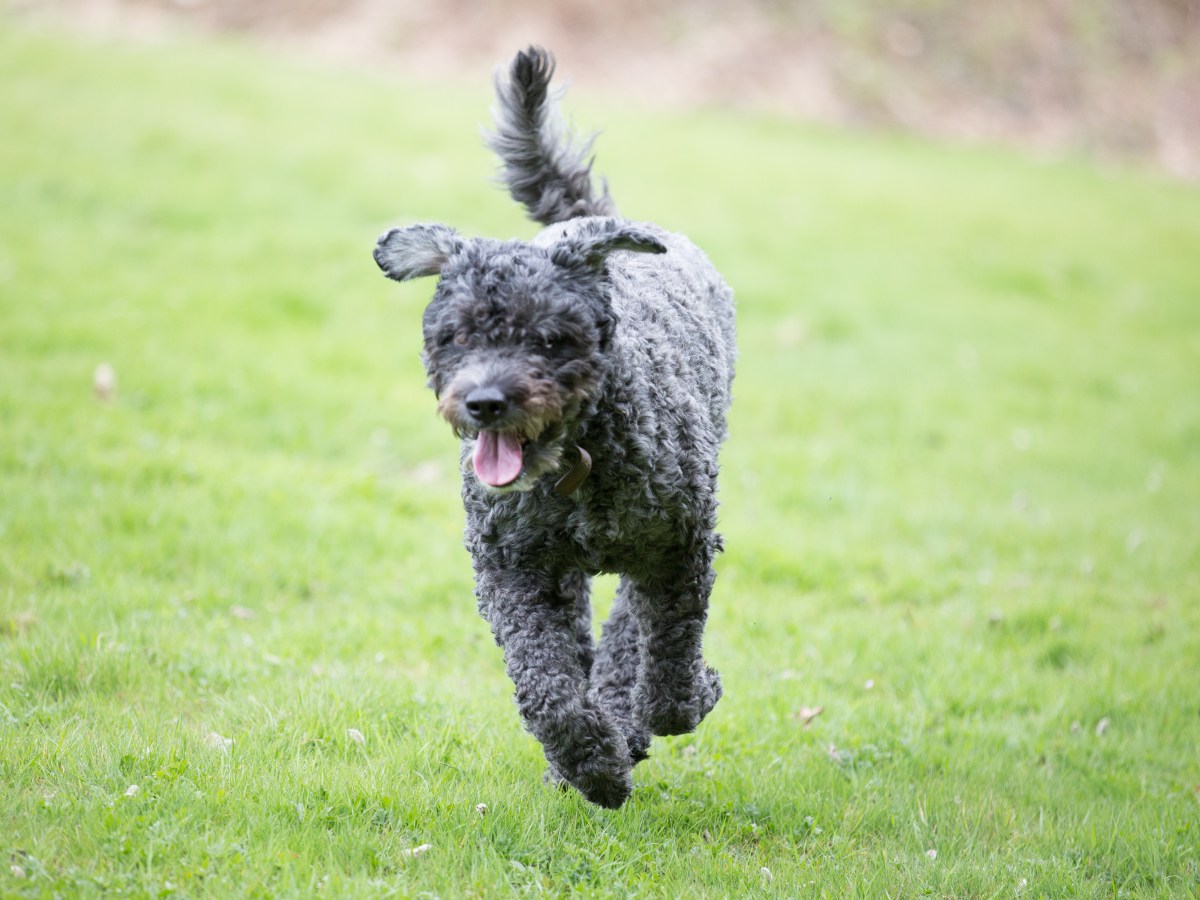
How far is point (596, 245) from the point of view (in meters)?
4.64

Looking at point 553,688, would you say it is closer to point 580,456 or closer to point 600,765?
point 600,765

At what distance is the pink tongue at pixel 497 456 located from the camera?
173 inches

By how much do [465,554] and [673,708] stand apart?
3.31 meters

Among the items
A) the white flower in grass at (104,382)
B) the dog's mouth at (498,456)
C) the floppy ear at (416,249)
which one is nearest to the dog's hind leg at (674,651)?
the dog's mouth at (498,456)

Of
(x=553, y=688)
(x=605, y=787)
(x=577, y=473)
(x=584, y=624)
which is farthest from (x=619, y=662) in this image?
(x=577, y=473)

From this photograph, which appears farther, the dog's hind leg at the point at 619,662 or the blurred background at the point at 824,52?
the blurred background at the point at 824,52

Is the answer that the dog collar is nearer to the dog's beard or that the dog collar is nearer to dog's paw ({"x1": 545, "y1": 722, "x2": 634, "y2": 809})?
the dog's beard

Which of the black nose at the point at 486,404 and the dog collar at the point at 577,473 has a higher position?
the black nose at the point at 486,404

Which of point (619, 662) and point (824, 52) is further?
point (824, 52)

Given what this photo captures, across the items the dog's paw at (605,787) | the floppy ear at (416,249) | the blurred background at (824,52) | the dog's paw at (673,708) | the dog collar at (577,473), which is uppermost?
the blurred background at (824,52)

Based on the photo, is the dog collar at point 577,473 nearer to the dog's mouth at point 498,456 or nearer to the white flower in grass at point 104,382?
the dog's mouth at point 498,456

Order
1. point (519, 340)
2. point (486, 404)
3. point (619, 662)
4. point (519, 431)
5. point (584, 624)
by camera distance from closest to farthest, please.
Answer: point (486, 404), point (519, 431), point (519, 340), point (619, 662), point (584, 624)

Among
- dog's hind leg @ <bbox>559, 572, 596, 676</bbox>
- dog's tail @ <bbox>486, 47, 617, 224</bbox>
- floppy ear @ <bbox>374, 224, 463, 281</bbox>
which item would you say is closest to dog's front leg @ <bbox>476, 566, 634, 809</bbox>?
dog's hind leg @ <bbox>559, 572, 596, 676</bbox>

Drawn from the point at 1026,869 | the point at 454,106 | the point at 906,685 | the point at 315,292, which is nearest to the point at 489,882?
Answer: the point at 1026,869
